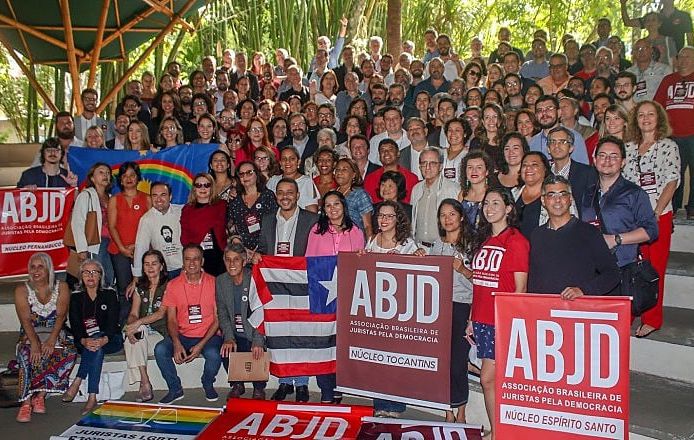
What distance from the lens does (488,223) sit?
563 centimetres

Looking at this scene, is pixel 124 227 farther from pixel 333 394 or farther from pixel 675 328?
pixel 675 328

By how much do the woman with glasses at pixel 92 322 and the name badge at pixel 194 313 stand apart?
0.69 meters

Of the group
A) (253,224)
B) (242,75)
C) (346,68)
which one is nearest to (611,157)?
(253,224)

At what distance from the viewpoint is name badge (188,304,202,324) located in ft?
23.2

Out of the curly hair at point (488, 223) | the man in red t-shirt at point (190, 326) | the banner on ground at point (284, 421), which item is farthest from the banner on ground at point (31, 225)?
the curly hair at point (488, 223)

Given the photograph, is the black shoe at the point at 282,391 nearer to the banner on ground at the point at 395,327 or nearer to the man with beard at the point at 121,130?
the banner on ground at the point at 395,327

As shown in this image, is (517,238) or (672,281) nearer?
(517,238)

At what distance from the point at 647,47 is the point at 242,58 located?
592 centimetres

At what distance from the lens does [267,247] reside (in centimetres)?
692

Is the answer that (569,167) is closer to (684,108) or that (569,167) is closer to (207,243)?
(684,108)

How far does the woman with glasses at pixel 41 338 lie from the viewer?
689cm

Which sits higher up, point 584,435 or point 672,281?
point 672,281

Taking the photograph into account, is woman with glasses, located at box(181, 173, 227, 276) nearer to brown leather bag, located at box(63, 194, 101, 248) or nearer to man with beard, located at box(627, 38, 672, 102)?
brown leather bag, located at box(63, 194, 101, 248)

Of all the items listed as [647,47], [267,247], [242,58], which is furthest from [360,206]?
[242,58]
